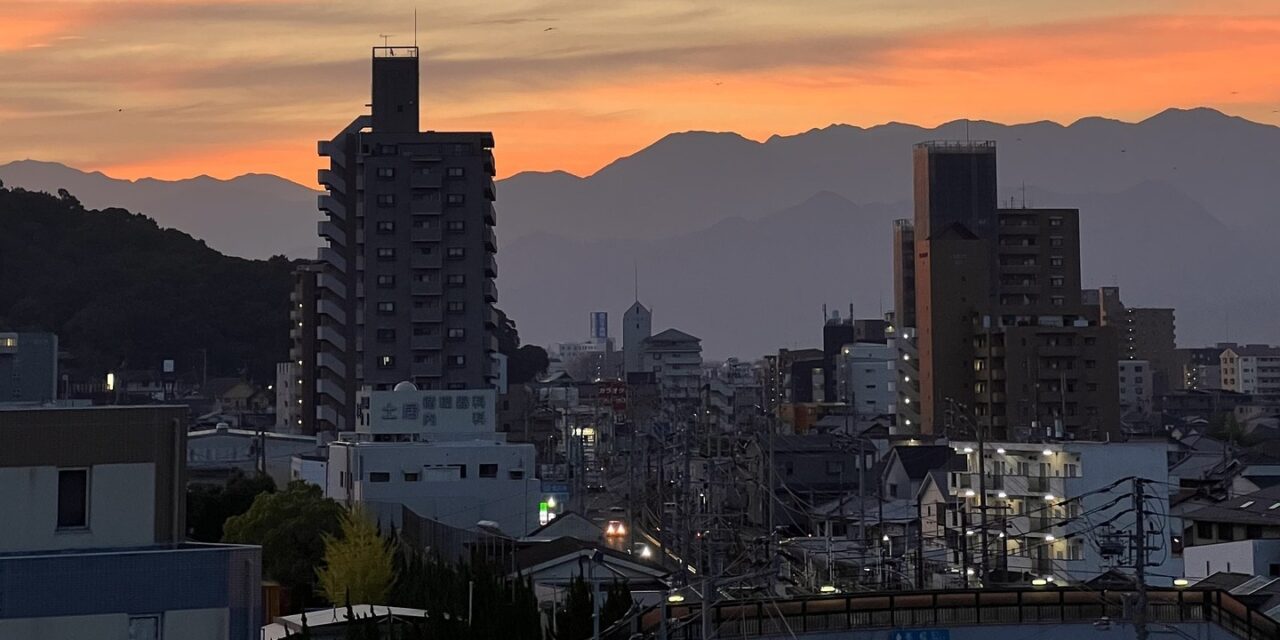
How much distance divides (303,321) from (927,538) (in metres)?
44.5

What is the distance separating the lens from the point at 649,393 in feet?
446

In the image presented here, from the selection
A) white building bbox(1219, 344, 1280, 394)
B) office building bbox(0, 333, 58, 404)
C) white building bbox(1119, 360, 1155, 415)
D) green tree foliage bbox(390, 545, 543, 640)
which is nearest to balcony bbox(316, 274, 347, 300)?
green tree foliage bbox(390, 545, 543, 640)

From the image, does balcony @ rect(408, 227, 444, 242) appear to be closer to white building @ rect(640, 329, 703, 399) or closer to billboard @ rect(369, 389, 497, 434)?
billboard @ rect(369, 389, 497, 434)

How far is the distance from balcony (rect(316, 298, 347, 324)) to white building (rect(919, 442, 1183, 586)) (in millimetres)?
35032

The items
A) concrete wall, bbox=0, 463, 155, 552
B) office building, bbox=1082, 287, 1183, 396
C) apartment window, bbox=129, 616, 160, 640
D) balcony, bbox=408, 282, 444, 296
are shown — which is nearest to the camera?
apartment window, bbox=129, 616, 160, 640

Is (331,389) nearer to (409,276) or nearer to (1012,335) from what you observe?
(409,276)

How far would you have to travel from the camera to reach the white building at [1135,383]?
118m

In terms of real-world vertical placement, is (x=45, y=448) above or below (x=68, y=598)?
above

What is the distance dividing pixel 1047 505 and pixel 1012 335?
25023 mm

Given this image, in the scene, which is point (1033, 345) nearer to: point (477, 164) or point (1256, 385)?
point (477, 164)

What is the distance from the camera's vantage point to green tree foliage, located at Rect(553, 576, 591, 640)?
22188 millimetres

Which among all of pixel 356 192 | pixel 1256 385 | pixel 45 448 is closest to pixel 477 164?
pixel 356 192

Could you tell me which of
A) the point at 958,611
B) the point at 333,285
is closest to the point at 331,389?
the point at 333,285

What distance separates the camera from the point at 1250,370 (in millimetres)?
156875
